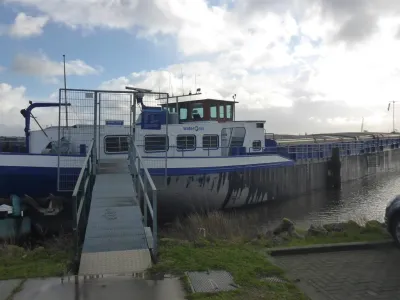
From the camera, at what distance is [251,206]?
1795 cm

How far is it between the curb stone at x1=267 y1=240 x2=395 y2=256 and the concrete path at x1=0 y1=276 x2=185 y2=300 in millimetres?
2184

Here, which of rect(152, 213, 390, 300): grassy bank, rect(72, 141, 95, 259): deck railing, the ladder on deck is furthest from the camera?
the ladder on deck

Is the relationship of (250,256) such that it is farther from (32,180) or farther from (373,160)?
(373,160)

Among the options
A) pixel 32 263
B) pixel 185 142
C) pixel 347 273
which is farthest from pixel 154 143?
pixel 347 273

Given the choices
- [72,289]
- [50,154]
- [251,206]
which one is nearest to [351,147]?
[251,206]

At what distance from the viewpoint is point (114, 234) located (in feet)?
21.3

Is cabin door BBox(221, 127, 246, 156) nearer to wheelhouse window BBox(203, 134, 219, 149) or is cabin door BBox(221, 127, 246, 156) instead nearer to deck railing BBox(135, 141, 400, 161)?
deck railing BBox(135, 141, 400, 161)

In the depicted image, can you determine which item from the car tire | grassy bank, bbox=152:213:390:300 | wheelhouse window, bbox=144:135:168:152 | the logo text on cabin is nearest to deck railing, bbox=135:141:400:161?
wheelhouse window, bbox=144:135:168:152

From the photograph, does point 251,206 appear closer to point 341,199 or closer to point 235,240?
point 341,199

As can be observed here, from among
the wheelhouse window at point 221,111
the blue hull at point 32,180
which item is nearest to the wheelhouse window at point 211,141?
the wheelhouse window at point 221,111

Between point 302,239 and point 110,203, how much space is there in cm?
374

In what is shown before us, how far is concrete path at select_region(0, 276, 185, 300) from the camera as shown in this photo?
4.41m

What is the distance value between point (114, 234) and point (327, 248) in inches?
139

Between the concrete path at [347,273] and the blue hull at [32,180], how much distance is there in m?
8.42
